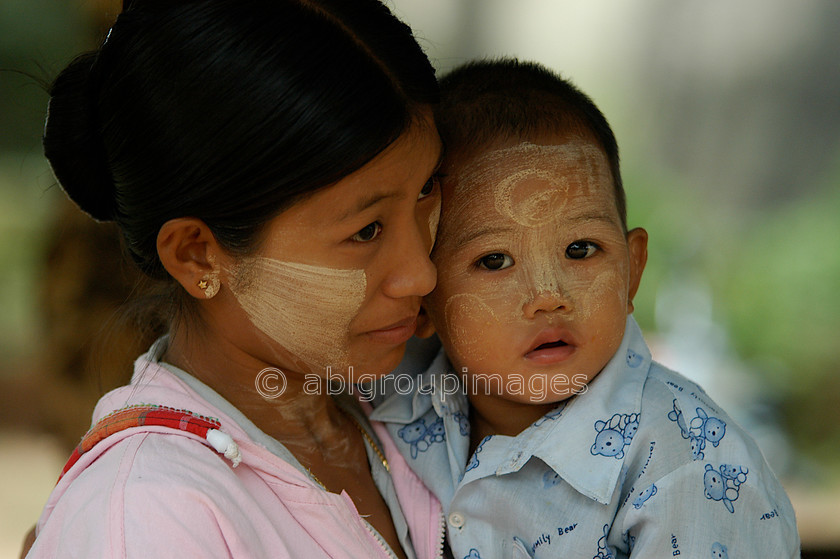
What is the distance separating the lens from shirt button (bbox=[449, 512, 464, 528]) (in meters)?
1.60

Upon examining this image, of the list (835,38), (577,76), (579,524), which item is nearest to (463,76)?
(579,524)

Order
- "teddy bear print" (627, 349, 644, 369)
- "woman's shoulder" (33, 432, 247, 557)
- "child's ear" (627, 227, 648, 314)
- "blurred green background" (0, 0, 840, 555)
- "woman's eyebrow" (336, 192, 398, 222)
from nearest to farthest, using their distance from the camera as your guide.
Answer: "woman's shoulder" (33, 432, 247, 557), "woman's eyebrow" (336, 192, 398, 222), "teddy bear print" (627, 349, 644, 369), "child's ear" (627, 227, 648, 314), "blurred green background" (0, 0, 840, 555)

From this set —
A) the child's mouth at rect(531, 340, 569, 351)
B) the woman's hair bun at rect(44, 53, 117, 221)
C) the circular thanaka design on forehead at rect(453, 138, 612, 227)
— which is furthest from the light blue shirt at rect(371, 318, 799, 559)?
the woman's hair bun at rect(44, 53, 117, 221)

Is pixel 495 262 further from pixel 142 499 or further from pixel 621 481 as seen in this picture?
pixel 142 499

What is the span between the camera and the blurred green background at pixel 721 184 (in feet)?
10.6

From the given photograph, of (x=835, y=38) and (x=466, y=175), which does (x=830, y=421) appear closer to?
(x=835, y=38)

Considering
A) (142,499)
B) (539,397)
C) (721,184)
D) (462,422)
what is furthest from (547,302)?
(721,184)

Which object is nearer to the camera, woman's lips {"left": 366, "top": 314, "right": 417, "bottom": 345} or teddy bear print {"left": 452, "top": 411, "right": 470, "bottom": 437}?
woman's lips {"left": 366, "top": 314, "right": 417, "bottom": 345}

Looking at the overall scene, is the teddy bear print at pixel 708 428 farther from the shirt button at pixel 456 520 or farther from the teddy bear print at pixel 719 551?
the shirt button at pixel 456 520

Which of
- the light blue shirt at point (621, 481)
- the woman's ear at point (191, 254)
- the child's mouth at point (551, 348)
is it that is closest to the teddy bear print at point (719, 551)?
the light blue shirt at point (621, 481)

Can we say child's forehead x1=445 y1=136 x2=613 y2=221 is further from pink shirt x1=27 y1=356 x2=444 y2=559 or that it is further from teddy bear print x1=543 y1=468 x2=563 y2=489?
pink shirt x1=27 y1=356 x2=444 y2=559

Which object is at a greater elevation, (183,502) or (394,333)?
(394,333)

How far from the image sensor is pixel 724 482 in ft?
4.64

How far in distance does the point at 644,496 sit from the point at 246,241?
87 centimetres
